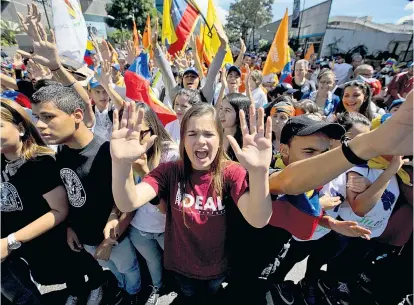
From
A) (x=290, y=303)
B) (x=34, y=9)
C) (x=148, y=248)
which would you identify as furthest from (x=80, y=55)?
(x=290, y=303)

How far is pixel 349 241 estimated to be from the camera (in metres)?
2.10

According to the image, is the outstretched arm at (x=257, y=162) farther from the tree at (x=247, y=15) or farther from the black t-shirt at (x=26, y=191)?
the tree at (x=247, y=15)

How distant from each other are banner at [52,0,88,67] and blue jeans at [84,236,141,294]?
106 inches

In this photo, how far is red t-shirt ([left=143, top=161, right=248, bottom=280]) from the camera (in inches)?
57.3

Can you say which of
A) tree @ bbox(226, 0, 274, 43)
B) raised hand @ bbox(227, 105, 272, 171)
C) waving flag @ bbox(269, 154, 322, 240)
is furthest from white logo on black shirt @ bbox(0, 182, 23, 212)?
tree @ bbox(226, 0, 274, 43)

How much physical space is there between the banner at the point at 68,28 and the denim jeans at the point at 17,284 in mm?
2653

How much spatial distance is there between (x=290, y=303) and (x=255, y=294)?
0.44 metres

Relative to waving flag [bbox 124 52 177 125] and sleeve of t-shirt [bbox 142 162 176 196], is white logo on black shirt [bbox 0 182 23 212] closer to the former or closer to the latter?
sleeve of t-shirt [bbox 142 162 176 196]

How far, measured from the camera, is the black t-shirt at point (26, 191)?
1.56 metres

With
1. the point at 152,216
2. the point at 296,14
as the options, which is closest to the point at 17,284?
the point at 152,216

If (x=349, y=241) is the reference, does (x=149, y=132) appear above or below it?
above

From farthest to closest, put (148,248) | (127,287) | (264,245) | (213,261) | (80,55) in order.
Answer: (80,55), (127,287), (148,248), (264,245), (213,261)

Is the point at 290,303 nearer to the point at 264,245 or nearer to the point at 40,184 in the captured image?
the point at 264,245

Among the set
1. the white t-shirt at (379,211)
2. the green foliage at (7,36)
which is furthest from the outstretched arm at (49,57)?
the green foliage at (7,36)
